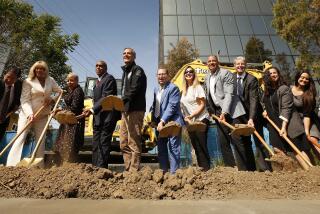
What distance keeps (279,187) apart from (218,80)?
6.40 ft

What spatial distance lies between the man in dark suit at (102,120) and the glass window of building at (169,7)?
19.5 m

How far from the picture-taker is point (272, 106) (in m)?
4.44

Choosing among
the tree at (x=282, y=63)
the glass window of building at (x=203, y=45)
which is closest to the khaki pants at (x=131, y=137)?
the tree at (x=282, y=63)

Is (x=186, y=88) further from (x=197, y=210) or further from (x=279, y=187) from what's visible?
(x=197, y=210)

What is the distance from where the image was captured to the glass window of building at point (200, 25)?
69.6 feet

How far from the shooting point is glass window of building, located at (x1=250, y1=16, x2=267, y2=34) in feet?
70.7

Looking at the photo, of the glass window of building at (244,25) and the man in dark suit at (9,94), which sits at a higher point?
the glass window of building at (244,25)

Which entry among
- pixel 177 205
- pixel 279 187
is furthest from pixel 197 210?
pixel 279 187

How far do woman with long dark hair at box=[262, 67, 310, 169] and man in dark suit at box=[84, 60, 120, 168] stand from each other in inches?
85.1

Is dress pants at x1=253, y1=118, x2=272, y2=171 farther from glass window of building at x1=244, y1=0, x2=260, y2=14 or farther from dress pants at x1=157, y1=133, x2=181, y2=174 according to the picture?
glass window of building at x1=244, y1=0, x2=260, y2=14

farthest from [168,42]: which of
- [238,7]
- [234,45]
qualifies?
[238,7]

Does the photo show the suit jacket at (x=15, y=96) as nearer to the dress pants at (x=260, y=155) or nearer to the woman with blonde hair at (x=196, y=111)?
the woman with blonde hair at (x=196, y=111)

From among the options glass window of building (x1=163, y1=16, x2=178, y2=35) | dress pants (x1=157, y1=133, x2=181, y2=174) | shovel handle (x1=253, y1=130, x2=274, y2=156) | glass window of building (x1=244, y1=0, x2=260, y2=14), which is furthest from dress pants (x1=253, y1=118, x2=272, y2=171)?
glass window of building (x1=244, y1=0, x2=260, y2=14)

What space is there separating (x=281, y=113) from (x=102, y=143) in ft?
8.00
